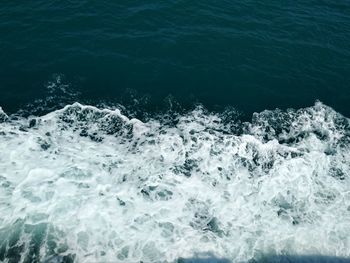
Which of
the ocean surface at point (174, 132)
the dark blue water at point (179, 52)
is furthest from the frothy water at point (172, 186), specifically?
the dark blue water at point (179, 52)

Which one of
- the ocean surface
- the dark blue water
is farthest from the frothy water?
the dark blue water

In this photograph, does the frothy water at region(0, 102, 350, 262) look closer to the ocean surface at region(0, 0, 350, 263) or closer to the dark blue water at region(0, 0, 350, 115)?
the ocean surface at region(0, 0, 350, 263)

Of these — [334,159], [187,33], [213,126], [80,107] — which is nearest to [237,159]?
[213,126]

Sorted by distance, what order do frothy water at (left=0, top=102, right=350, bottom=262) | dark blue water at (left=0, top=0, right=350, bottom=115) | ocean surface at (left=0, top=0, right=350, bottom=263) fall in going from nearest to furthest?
frothy water at (left=0, top=102, right=350, bottom=262), ocean surface at (left=0, top=0, right=350, bottom=263), dark blue water at (left=0, top=0, right=350, bottom=115)

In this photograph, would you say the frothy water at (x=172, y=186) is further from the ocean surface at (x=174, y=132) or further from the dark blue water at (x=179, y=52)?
the dark blue water at (x=179, y=52)

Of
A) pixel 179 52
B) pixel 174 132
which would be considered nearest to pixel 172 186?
pixel 174 132
